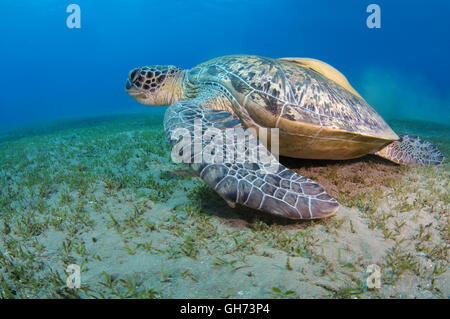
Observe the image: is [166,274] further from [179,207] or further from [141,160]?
[141,160]

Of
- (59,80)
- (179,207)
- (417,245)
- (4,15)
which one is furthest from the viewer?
(59,80)

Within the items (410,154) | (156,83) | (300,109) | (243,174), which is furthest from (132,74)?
(410,154)

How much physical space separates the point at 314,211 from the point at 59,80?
150 metres

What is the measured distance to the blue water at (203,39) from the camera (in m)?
59.2

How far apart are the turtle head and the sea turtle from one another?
567mm

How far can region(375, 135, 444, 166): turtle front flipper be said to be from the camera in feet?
10.6

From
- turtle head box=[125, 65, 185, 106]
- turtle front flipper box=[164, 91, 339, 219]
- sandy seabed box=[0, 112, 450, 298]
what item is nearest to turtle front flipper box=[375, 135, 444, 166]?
sandy seabed box=[0, 112, 450, 298]

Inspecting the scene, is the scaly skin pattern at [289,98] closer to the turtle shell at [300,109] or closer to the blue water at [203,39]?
the turtle shell at [300,109]

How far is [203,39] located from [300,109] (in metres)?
122

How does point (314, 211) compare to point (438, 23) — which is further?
point (438, 23)

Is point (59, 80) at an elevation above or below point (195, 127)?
above

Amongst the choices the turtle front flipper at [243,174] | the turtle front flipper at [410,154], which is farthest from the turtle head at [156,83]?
the turtle front flipper at [410,154]

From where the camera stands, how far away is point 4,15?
246 ft
